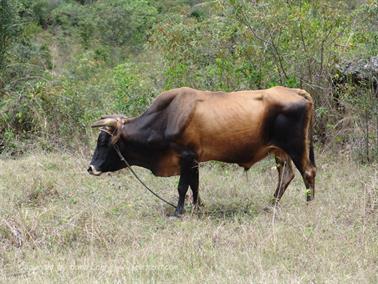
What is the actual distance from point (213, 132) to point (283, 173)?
1014mm

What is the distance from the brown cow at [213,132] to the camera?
730 centimetres

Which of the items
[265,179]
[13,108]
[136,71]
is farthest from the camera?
[136,71]

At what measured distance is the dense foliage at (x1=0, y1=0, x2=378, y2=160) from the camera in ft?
31.6

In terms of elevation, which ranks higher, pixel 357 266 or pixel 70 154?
pixel 357 266

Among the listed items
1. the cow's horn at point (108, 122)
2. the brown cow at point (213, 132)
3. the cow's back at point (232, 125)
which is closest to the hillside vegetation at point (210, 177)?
the brown cow at point (213, 132)

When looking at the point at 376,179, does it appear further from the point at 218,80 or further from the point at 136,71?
the point at 136,71

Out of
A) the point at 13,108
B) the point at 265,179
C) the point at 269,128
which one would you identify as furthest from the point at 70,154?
the point at 269,128

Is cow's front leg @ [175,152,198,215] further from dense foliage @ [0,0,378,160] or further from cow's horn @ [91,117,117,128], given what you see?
dense foliage @ [0,0,378,160]

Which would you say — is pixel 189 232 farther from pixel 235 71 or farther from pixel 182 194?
pixel 235 71

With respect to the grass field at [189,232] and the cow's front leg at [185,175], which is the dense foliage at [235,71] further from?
the cow's front leg at [185,175]

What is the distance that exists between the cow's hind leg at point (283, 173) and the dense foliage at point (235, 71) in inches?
78.9

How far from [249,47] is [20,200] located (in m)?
4.27

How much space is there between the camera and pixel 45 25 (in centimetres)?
3088


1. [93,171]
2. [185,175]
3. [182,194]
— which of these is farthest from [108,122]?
[182,194]
